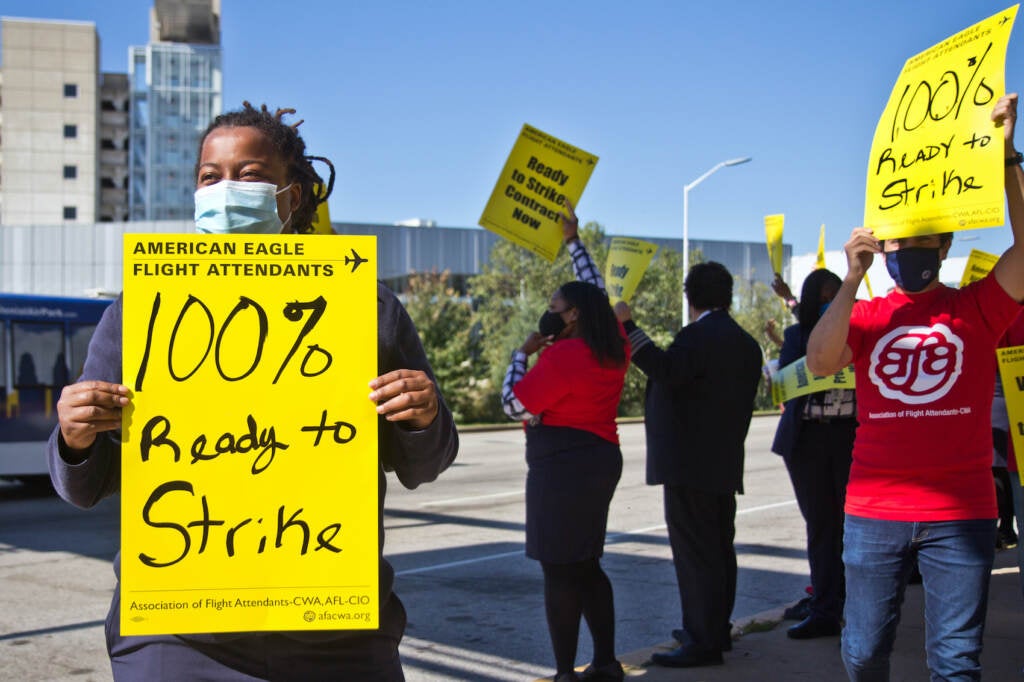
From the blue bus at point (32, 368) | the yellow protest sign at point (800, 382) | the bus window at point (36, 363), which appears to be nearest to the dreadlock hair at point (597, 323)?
the yellow protest sign at point (800, 382)

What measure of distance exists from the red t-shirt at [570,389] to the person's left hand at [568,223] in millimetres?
880

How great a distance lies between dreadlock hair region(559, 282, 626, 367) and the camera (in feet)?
17.0

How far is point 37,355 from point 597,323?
12.2m

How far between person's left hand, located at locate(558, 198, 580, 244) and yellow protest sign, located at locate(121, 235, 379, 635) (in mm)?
3710

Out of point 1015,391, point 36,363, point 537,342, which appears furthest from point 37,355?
point 1015,391

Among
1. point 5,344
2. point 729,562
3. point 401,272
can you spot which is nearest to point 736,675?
point 729,562

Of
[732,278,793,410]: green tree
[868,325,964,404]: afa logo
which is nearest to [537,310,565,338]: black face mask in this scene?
[868,325,964,404]: afa logo

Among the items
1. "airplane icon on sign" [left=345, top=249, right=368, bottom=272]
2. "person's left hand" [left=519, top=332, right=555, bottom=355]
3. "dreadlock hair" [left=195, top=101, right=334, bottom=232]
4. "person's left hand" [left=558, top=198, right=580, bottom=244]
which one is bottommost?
"person's left hand" [left=519, top=332, right=555, bottom=355]

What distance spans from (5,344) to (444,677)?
1144 cm

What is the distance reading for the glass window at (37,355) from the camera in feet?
49.5

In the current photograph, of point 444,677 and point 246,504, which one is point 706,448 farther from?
point 246,504

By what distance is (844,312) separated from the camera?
3678 mm

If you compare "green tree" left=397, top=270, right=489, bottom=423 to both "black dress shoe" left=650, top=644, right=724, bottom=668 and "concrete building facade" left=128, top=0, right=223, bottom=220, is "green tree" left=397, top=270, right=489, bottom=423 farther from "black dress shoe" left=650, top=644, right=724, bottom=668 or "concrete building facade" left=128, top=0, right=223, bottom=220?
"concrete building facade" left=128, top=0, right=223, bottom=220

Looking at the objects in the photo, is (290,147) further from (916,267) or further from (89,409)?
(916,267)
